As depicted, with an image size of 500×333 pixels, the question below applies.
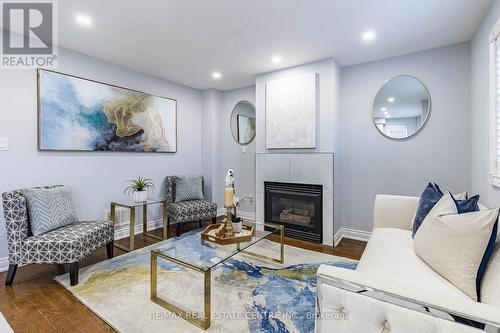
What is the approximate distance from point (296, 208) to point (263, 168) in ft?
2.53

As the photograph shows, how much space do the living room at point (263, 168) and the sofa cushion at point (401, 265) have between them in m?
0.01

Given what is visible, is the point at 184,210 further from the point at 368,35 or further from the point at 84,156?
the point at 368,35

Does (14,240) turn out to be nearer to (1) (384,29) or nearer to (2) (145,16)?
(2) (145,16)

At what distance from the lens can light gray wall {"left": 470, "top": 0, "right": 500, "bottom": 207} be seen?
2.06 metres

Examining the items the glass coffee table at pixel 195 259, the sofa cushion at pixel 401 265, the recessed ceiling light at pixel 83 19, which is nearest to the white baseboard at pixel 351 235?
the sofa cushion at pixel 401 265

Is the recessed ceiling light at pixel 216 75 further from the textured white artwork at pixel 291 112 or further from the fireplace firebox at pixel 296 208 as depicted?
the fireplace firebox at pixel 296 208

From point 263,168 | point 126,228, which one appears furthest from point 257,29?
point 126,228

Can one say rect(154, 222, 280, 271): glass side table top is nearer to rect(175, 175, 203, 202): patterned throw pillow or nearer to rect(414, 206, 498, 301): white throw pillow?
rect(414, 206, 498, 301): white throw pillow

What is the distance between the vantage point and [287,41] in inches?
108

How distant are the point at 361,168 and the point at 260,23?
227cm

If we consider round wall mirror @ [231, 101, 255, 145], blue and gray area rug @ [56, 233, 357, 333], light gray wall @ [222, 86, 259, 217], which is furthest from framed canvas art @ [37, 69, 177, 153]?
blue and gray area rug @ [56, 233, 357, 333]

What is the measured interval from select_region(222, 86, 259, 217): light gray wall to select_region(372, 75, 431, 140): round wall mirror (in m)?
2.07

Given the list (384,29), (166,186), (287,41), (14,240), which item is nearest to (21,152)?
(14,240)

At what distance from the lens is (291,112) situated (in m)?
3.46
